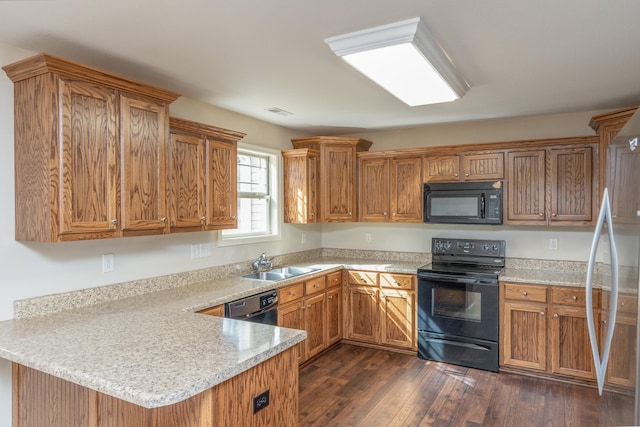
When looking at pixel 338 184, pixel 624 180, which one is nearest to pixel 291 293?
pixel 338 184

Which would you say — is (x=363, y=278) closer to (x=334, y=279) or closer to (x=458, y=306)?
(x=334, y=279)

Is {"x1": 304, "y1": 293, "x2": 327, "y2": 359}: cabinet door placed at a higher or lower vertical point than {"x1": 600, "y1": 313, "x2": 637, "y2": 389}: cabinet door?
lower

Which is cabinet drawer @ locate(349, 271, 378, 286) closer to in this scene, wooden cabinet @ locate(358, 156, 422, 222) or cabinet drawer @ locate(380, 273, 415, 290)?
cabinet drawer @ locate(380, 273, 415, 290)

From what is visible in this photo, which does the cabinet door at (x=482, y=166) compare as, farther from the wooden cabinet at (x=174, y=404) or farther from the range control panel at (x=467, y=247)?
the wooden cabinet at (x=174, y=404)

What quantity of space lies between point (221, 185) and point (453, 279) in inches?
91.4

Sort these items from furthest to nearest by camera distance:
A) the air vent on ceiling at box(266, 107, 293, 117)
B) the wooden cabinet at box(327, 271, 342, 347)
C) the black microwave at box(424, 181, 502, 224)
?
the wooden cabinet at box(327, 271, 342, 347) < the black microwave at box(424, 181, 502, 224) < the air vent on ceiling at box(266, 107, 293, 117)

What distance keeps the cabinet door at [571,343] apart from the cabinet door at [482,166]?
1.35 meters

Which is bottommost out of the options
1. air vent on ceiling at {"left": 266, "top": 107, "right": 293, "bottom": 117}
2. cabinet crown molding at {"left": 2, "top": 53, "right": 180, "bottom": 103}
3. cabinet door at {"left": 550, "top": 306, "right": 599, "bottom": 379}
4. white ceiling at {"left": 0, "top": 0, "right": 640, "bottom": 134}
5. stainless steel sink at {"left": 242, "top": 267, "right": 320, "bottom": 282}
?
cabinet door at {"left": 550, "top": 306, "right": 599, "bottom": 379}

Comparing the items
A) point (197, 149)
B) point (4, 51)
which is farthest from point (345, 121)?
point (4, 51)

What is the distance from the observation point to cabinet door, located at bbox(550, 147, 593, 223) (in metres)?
3.62

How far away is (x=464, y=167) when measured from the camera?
414 centimetres

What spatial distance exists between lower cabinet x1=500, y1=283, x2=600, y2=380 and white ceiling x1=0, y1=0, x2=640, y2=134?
1.69 m

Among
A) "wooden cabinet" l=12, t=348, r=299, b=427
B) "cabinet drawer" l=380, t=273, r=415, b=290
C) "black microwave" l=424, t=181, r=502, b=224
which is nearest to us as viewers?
"wooden cabinet" l=12, t=348, r=299, b=427

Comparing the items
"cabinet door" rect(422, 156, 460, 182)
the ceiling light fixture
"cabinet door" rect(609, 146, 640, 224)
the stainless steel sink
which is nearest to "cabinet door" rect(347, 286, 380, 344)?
the stainless steel sink
